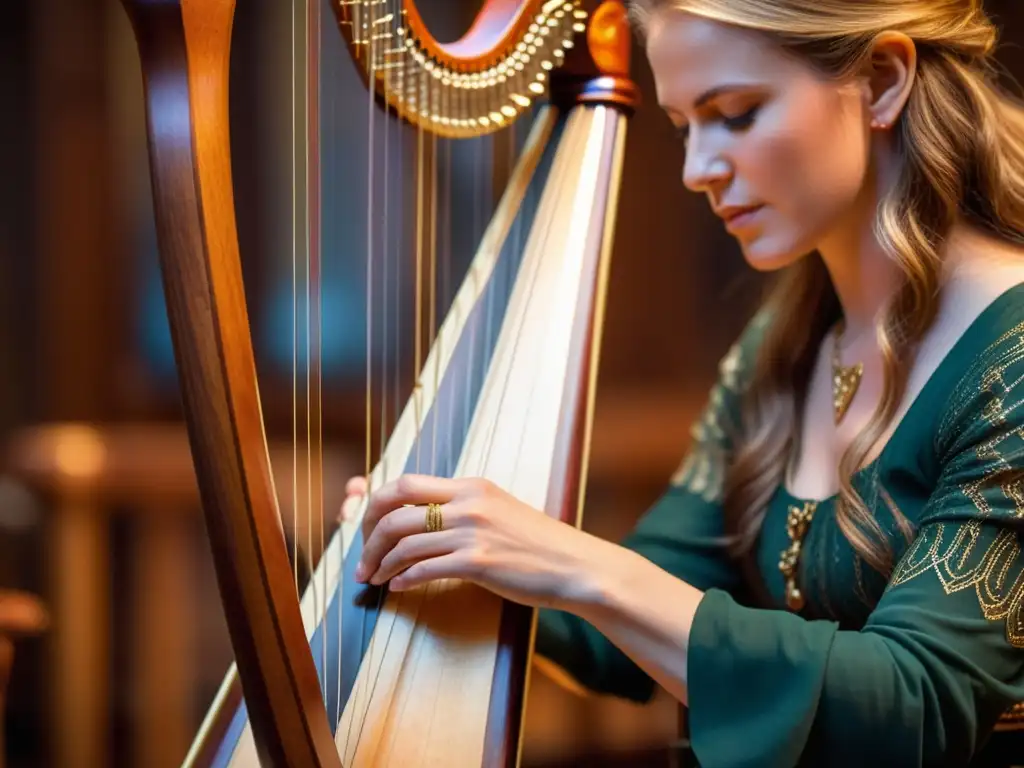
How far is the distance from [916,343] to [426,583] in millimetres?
498

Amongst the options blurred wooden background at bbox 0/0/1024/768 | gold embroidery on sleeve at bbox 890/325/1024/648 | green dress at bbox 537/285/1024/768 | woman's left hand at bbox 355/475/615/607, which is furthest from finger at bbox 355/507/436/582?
blurred wooden background at bbox 0/0/1024/768

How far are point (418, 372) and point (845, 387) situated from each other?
425 mm

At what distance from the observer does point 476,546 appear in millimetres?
851

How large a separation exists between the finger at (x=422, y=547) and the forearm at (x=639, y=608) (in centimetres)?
10

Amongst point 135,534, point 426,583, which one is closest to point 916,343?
point 426,583

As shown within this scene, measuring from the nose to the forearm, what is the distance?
38 centimetres

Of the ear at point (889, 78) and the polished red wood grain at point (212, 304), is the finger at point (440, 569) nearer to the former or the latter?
the polished red wood grain at point (212, 304)

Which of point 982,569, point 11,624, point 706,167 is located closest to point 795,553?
point 982,569

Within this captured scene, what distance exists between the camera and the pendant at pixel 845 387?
3.83 feet

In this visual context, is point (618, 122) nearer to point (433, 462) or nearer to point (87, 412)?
point (433, 462)

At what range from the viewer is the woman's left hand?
33.5 inches

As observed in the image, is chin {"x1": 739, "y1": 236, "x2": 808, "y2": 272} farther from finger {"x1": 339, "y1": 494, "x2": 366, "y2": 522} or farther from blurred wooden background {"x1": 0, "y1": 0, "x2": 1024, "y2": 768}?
blurred wooden background {"x1": 0, "y1": 0, "x2": 1024, "y2": 768}

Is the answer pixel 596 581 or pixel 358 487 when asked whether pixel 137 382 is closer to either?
pixel 358 487

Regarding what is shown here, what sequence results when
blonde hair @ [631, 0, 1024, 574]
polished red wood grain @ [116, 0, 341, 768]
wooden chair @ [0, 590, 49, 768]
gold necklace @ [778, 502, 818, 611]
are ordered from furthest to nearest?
gold necklace @ [778, 502, 818, 611]
blonde hair @ [631, 0, 1024, 574]
wooden chair @ [0, 590, 49, 768]
polished red wood grain @ [116, 0, 341, 768]
